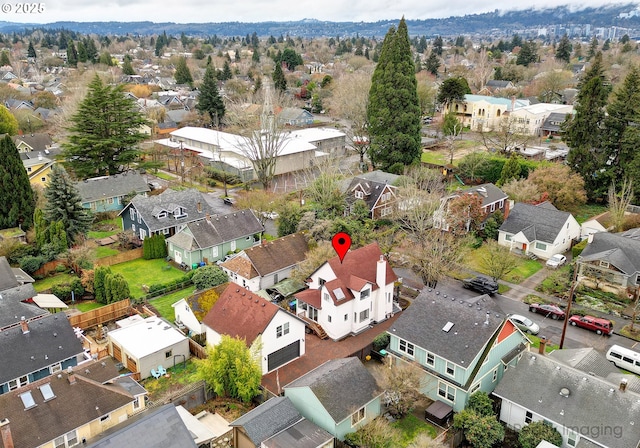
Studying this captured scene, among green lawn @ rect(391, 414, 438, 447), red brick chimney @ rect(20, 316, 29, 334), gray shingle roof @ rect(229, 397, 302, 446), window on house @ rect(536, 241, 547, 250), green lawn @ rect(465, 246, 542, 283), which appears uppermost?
red brick chimney @ rect(20, 316, 29, 334)

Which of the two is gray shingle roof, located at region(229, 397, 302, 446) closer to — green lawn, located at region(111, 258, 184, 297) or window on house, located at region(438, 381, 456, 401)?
window on house, located at region(438, 381, 456, 401)

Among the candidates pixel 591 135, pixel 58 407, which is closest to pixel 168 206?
pixel 58 407

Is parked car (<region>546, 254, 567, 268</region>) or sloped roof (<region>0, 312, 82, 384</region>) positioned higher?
sloped roof (<region>0, 312, 82, 384</region>)

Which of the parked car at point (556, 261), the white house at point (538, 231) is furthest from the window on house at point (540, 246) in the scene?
the parked car at point (556, 261)

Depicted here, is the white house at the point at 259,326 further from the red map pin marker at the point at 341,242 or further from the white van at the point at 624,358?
the white van at the point at 624,358

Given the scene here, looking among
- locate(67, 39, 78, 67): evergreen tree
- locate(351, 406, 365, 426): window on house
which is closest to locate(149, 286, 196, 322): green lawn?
locate(351, 406, 365, 426): window on house

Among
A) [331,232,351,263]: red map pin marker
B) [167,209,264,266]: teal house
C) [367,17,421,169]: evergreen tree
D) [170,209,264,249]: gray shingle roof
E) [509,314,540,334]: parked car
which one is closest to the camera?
[509,314,540,334]: parked car

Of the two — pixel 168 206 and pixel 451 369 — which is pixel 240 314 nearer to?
pixel 451 369
